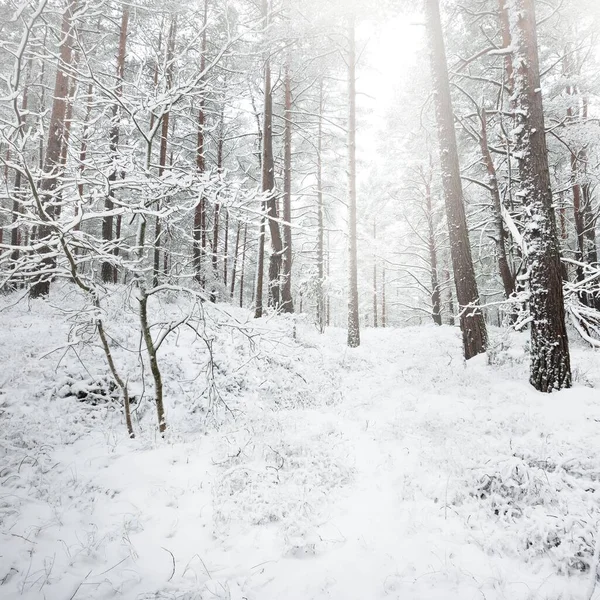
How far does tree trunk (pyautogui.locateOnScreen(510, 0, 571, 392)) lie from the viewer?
5.26 meters

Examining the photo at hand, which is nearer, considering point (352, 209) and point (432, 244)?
Answer: point (352, 209)

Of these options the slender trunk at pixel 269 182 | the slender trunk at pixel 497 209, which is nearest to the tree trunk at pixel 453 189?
the slender trunk at pixel 497 209

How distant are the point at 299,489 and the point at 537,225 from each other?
523 centimetres

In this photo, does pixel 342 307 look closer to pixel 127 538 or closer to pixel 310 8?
pixel 310 8

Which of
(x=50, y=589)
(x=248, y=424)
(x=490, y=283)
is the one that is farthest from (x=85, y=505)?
(x=490, y=283)

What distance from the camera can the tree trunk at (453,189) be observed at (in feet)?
24.6

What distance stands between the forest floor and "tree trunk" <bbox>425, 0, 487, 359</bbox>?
77cm

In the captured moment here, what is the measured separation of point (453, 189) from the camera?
7602mm

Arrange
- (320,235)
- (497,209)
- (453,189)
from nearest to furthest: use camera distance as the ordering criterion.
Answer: (453,189), (497,209), (320,235)

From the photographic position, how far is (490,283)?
2298 centimetres

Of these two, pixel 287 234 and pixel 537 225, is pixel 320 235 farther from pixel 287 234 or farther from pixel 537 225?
pixel 537 225

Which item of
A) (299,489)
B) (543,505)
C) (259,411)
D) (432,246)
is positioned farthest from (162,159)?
(543,505)

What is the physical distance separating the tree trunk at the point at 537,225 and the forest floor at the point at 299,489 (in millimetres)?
480

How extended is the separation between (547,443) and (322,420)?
3.23 metres
